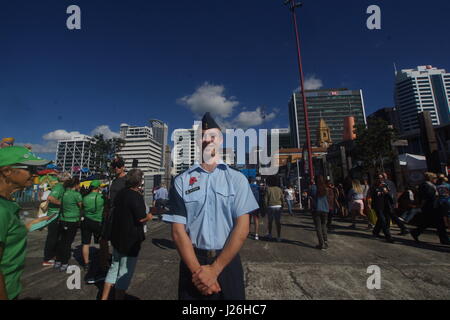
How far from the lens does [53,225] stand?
4.28 m

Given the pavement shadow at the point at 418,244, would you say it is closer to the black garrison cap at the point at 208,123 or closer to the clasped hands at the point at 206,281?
the clasped hands at the point at 206,281

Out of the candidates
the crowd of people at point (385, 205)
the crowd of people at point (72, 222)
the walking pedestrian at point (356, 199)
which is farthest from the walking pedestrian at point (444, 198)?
the crowd of people at point (72, 222)

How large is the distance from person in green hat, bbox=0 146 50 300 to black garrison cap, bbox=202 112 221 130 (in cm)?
137

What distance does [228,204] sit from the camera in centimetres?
156

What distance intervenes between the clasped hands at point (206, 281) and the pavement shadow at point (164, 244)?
193 inches

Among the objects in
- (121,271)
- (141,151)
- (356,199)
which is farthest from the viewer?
(141,151)

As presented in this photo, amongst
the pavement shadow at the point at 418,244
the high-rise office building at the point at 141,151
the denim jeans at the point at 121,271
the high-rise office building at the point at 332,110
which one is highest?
the high-rise office building at the point at 332,110

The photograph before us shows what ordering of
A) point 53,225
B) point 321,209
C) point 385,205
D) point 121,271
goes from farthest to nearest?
1. point 385,205
2. point 321,209
3. point 53,225
4. point 121,271

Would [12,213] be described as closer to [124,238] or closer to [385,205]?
Answer: [124,238]

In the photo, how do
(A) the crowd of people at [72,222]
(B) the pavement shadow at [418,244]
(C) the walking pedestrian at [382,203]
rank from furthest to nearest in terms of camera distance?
(C) the walking pedestrian at [382,203] < (B) the pavement shadow at [418,244] < (A) the crowd of people at [72,222]

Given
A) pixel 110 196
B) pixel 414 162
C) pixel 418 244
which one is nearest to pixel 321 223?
pixel 418 244

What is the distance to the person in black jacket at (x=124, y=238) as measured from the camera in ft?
8.77

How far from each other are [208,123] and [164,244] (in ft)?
18.1
